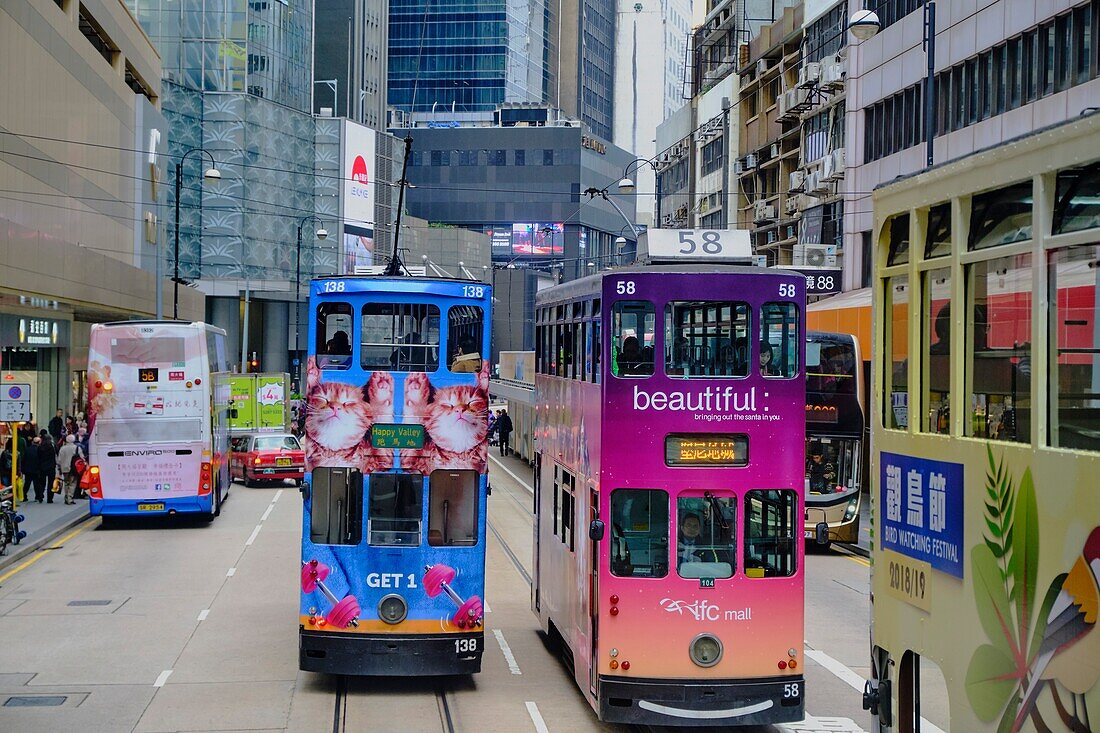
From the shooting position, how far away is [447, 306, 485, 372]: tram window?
576 inches

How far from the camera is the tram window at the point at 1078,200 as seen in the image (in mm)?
5305

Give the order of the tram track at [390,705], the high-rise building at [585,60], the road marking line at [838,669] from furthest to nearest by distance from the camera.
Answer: the high-rise building at [585,60] < the road marking line at [838,669] < the tram track at [390,705]

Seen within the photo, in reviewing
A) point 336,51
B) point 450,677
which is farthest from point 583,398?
point 336,51

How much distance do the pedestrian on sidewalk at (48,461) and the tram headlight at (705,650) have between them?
24386mm

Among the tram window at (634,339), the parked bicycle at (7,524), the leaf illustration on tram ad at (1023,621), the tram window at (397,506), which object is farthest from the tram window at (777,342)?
the parked bicycle at (7,524)

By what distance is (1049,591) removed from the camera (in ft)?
17.7

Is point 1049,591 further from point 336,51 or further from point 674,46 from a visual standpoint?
point 674,46

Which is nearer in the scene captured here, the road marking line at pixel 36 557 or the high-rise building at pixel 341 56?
the road marking line at pixel 36 557

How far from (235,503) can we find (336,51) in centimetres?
8214

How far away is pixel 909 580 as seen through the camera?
717 centimetres

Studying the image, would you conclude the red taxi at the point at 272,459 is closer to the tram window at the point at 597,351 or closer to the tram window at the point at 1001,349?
the tram window at the point at 597,351

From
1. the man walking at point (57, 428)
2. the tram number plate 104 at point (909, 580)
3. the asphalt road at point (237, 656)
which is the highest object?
the tram number plate 104 at point (909, 580)

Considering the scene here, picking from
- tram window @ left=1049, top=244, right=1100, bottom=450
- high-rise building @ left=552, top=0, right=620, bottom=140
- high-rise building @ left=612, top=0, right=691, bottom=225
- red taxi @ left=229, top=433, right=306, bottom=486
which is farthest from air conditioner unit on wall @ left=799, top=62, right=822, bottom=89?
high-rise building @ left=612, top=0, right=691, bottom=225

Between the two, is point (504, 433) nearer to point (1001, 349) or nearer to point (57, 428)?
point (57, 428)
